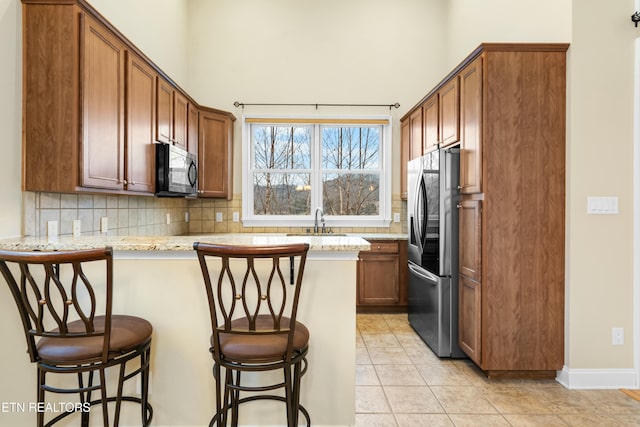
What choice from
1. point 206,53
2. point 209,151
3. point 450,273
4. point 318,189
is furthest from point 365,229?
point 206,53

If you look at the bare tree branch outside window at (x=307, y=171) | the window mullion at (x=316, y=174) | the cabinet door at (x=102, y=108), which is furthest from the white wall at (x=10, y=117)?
the window mullion at (x=316, y=174)

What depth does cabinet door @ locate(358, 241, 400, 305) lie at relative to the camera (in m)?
4.10

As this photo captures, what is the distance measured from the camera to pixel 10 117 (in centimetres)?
193

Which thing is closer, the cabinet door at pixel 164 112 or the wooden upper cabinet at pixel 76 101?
the wooden upper cabinet at pixel 76 101

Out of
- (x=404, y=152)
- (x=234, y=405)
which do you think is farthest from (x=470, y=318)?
(x=404, y=152)

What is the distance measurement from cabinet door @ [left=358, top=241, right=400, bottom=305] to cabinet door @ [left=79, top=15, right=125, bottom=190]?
2681mm

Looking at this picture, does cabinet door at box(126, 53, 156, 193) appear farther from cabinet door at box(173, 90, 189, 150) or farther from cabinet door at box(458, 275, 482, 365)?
cabinet door at box(458, 275, 482, 365)

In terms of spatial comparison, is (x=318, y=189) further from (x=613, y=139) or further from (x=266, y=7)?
(x=613, y=139)

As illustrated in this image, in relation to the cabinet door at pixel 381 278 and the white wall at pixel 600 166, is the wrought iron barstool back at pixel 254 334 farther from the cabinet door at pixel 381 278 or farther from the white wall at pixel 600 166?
the cabinet door at pixel 381 278

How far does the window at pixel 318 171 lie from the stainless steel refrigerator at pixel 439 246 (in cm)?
139

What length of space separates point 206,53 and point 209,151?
1.35 meters

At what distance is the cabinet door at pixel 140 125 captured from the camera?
2.49 m

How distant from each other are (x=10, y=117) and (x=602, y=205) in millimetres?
3645

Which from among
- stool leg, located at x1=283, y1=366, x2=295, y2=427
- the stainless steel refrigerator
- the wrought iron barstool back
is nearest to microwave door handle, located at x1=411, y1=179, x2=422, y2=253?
the stainless steel refrigerator
